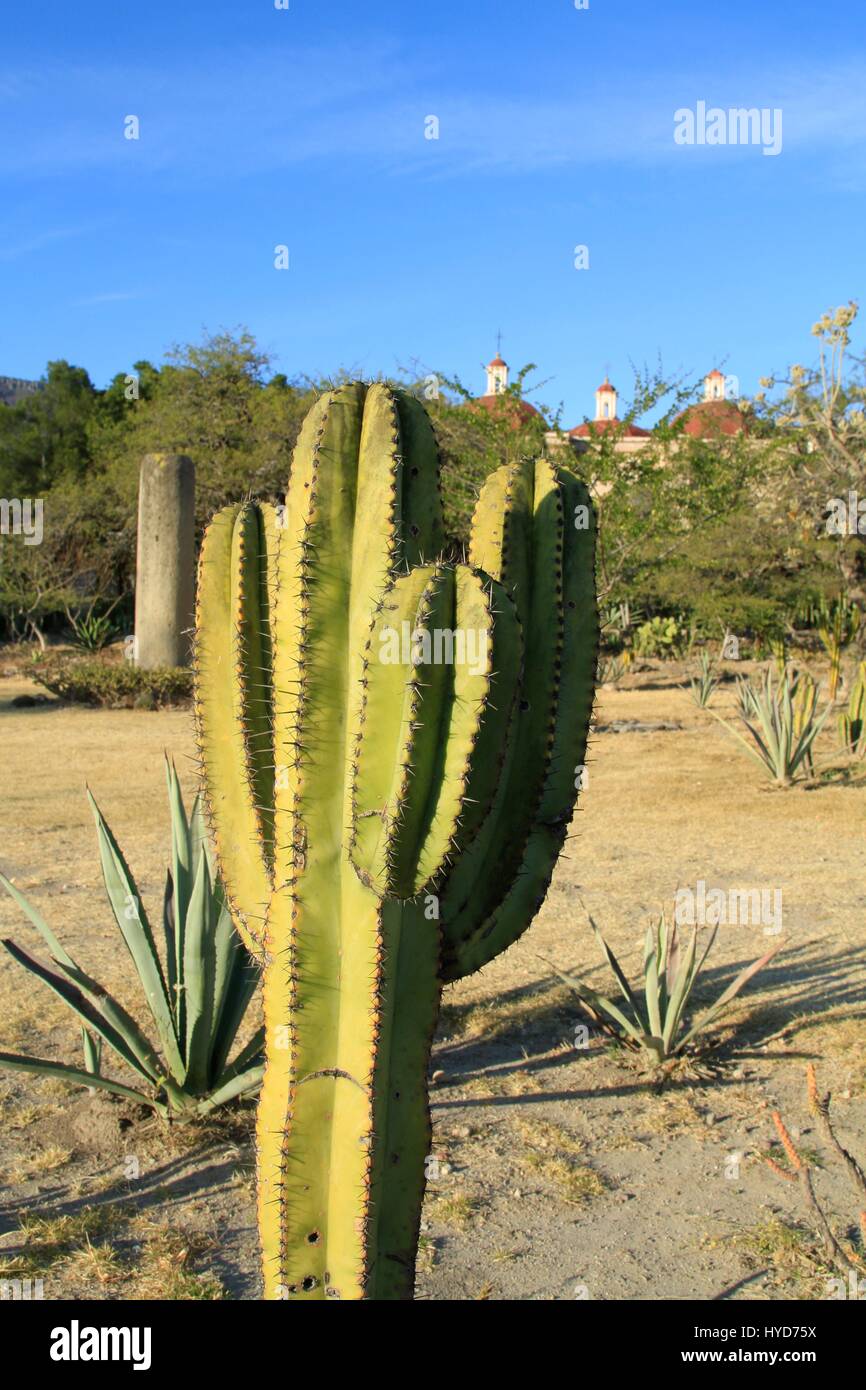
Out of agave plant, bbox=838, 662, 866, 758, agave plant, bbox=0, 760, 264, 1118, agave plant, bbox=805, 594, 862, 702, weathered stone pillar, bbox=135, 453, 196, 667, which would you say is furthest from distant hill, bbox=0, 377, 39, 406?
agave plant, bbox=0, 760, 264, 1118

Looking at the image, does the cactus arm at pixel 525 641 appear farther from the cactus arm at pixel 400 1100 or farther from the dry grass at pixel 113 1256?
the dry grass at pixel 113 1256

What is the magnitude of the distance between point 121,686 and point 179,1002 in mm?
11835

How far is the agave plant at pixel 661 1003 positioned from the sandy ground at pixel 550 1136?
11cm

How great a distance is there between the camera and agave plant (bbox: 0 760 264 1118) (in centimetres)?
381

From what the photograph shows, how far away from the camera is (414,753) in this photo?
201 cm

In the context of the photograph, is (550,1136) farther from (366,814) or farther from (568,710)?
(366,814)

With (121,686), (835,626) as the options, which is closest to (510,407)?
(835,626)

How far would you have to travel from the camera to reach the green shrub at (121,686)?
50.0 feet

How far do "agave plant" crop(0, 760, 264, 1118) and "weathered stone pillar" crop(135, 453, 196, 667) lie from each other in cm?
1233

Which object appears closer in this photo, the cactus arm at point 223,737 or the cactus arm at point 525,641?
the cactus arm at point 525,641

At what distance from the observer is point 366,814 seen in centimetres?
207

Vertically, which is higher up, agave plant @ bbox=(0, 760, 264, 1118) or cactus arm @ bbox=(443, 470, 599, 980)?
cactus arm @ bbox=(443, 470, 599, 980)

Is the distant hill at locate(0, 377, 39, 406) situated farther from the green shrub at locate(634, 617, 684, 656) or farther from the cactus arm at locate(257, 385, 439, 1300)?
the cactus arm at locate(257, 385, 439, 1300)

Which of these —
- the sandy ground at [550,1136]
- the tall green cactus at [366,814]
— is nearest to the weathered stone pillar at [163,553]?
the sandy ground at [550,1136]
